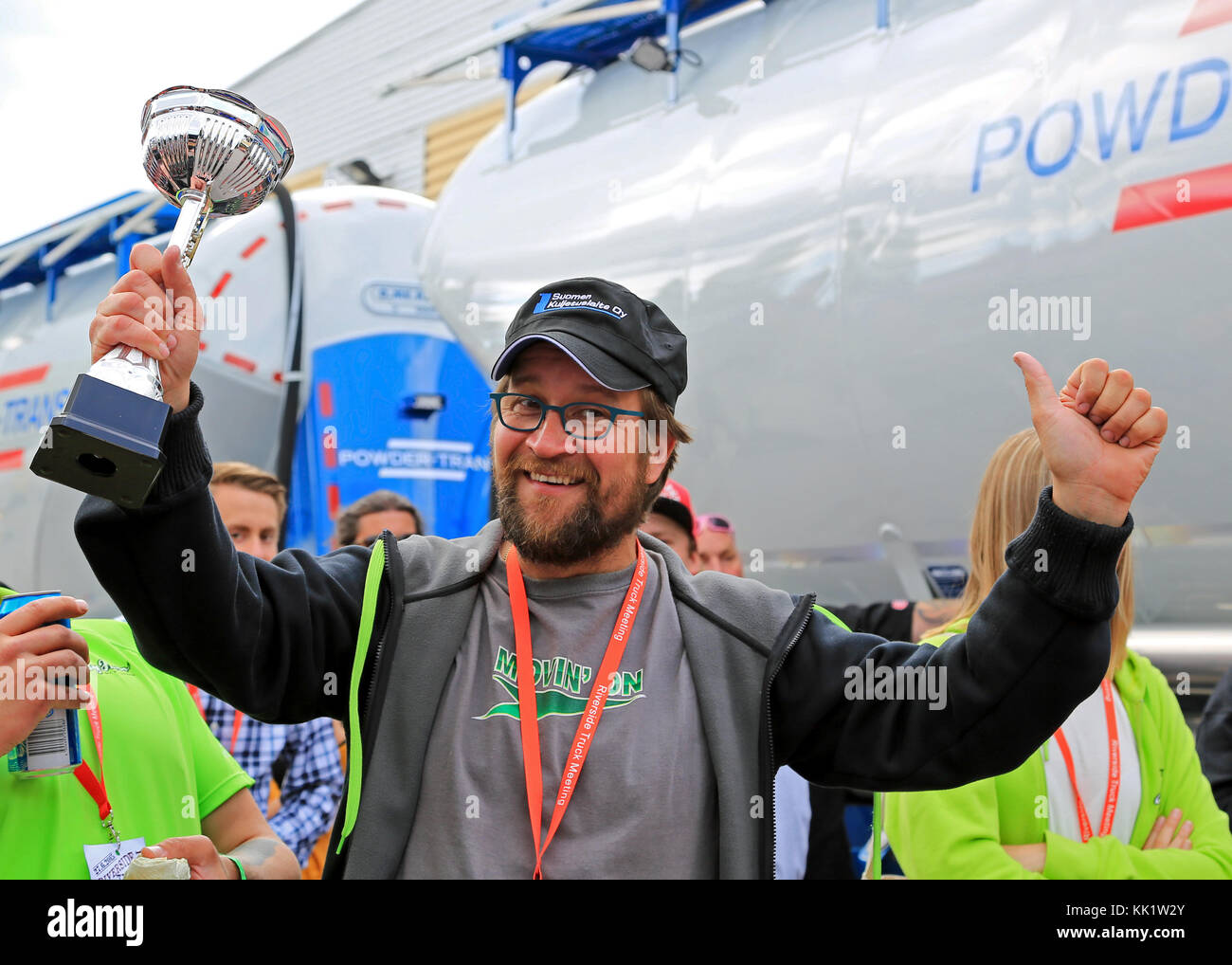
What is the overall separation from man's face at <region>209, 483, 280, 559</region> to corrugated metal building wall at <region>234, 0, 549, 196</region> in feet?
31.6

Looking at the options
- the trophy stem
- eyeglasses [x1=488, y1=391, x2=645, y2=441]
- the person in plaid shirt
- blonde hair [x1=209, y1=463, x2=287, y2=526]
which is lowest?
the person in plaid shirt

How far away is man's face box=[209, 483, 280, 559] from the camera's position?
378cm

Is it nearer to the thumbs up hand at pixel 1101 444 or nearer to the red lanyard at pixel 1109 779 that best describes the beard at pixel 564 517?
the thumbs up hand at pixel 1101 444

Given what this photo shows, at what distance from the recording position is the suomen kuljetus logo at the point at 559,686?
5.92 feet

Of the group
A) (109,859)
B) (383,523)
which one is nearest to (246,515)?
(383,523)

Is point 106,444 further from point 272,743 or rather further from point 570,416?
point 272,743

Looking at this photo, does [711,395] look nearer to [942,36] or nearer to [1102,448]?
[942,36]

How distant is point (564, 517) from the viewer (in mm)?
1874

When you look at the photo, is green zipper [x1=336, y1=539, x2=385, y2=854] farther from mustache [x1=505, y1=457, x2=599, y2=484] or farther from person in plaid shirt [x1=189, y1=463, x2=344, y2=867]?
person in plaid shirt [x1=189, y1=463, x2=344, y2=867]

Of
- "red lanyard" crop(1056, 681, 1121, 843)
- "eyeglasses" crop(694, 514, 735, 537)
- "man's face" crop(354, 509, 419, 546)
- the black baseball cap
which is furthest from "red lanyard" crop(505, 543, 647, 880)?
"man's face" crop(354, 509, 419, 546)

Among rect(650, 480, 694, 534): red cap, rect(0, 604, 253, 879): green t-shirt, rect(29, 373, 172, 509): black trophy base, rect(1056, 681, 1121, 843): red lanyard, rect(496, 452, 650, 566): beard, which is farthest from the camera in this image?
rect(650, 480, 694, 534): red cap

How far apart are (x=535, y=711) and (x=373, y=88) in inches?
516

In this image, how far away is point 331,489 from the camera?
6500 mm
